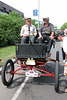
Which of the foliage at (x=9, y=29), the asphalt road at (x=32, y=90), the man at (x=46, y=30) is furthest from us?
the foliage at (x=9, y=29)

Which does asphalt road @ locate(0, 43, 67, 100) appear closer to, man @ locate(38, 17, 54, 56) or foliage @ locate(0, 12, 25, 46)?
man @ locate(38, 17, 54, 56)

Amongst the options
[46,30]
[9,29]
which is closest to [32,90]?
[46,30]

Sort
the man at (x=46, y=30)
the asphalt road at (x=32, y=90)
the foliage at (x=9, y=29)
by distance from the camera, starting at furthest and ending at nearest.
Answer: the foliage at (x=9, y=29)
the man at (x=46, y=30)
the asphalt road at (x=32, y=90)

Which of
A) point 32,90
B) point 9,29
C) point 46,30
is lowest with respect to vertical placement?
point 32,90

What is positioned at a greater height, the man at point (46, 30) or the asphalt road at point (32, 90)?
the man at point (46, 30)

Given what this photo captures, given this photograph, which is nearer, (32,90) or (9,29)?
(32,90)

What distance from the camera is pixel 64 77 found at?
5332mm

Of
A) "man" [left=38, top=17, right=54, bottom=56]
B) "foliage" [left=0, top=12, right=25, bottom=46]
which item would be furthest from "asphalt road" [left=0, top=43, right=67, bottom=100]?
"foliage" [left=0, top=12, right=25, bottom=46]

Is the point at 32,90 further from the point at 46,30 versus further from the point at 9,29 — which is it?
the point at 9,29

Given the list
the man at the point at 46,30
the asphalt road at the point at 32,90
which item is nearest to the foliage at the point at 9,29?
the man at the point at 46,30

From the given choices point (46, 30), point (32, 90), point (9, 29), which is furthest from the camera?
point (9, 29)

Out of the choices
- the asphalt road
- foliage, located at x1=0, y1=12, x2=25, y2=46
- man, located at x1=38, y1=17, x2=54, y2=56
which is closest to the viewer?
the asphalt road

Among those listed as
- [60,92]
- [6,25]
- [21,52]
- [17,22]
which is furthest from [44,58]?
[17,22]

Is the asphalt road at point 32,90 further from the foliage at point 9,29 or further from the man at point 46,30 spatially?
the foliage at point 9,29
